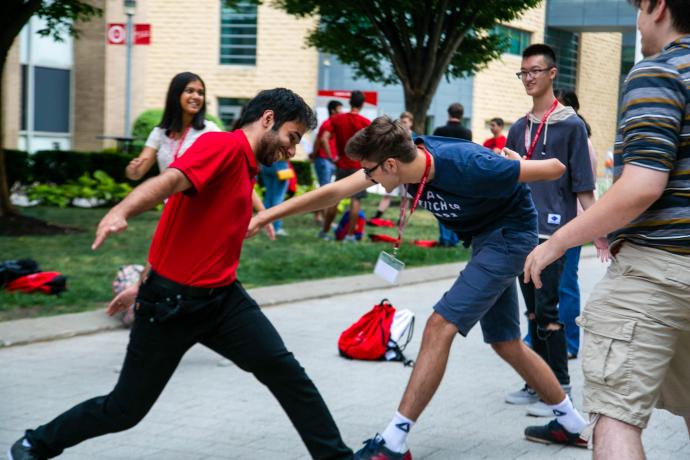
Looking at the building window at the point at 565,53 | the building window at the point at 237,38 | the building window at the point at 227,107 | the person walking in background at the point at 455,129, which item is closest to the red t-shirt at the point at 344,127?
the person walking in background at the point at 455,129

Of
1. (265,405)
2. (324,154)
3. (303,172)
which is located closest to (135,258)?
(324,154)

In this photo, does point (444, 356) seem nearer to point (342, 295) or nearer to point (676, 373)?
point (676, 373)

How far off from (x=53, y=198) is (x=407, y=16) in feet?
24.2

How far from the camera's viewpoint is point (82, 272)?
10250mm

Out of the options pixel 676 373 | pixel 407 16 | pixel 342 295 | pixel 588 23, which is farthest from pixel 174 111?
pixel 588 23

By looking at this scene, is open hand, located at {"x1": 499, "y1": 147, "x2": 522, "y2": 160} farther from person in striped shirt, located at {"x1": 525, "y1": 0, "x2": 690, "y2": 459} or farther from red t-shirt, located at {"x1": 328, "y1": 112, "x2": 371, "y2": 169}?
red t-shirt, located at {"x1": 328, "y1": 112, "x2": 371, "y2": 169}

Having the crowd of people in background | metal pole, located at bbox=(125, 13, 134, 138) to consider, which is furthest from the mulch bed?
the crowd of people in background

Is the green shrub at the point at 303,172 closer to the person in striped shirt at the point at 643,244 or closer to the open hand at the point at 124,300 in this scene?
the open hand at the point at 124,300

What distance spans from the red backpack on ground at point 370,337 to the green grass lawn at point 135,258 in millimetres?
2514

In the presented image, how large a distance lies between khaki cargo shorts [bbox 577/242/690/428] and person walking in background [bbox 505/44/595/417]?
247 cm

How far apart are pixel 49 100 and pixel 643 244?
22652 mm

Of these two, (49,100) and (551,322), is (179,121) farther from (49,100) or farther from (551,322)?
(49,100)

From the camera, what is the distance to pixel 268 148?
4.01 metres

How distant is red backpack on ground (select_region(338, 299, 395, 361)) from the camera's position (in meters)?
7.03
